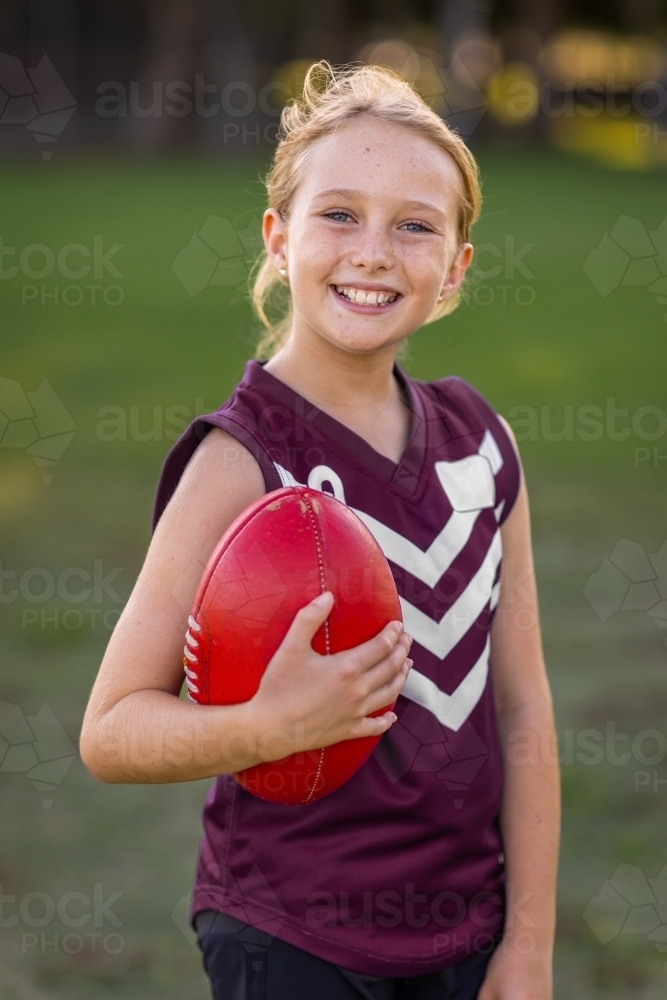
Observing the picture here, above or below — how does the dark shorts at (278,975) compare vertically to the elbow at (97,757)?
Answer: below

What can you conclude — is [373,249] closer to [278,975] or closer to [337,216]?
[337,216]

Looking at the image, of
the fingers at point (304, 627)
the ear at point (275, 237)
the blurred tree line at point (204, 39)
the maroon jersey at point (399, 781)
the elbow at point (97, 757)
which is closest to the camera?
the fingers at point (304, 627)

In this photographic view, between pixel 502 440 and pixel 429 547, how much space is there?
0.31 metres

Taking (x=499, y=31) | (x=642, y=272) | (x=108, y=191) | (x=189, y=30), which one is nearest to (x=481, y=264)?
(x=642, y=272)

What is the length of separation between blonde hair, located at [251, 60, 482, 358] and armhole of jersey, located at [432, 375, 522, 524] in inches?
5.2


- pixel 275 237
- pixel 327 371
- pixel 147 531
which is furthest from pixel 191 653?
pixel 147 531

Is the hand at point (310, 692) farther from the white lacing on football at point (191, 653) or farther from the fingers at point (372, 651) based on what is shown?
the white lacing on football at point (191, 653)

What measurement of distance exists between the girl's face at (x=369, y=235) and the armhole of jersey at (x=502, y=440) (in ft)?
0.80

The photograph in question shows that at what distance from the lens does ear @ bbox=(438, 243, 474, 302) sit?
2006 mm

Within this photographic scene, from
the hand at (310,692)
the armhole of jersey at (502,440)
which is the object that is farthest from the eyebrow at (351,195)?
the hand at (310,692)

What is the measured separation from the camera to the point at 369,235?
1.79 metres

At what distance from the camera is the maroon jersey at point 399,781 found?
172cm

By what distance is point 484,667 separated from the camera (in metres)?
1.91

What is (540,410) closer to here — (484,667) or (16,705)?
(16,705)
